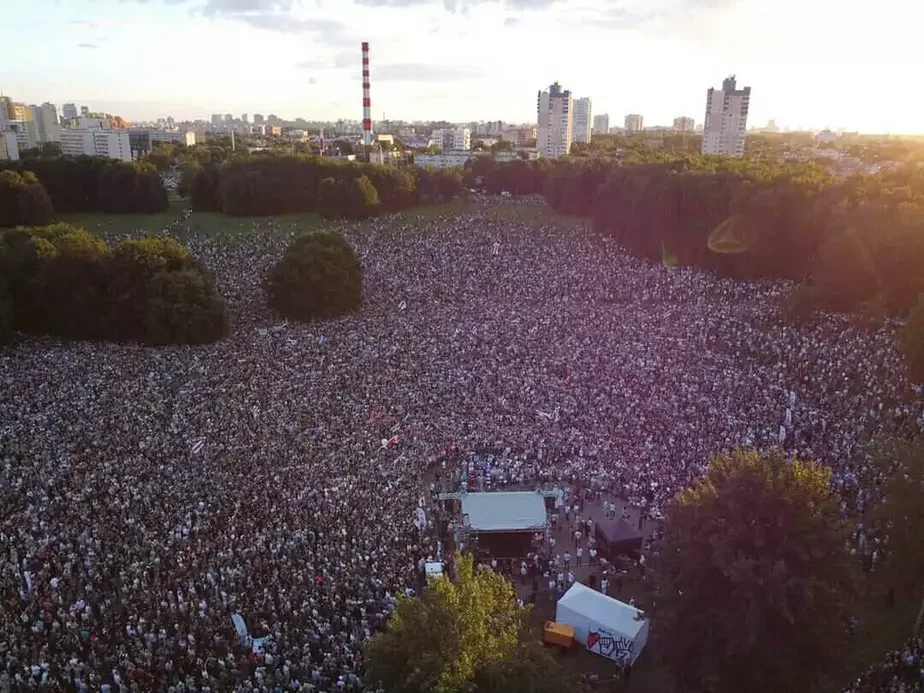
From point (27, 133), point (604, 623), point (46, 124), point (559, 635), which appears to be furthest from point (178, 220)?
point (46, 124)

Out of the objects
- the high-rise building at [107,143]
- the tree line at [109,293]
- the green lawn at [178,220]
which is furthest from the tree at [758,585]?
the high-rise building at [107,143]

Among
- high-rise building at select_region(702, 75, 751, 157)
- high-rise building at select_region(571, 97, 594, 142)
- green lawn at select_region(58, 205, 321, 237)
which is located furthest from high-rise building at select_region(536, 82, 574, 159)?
green lawn at select_region(58, 205, 321, 237)

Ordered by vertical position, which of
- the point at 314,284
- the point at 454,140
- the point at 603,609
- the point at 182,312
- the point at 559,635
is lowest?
the point at 559,635

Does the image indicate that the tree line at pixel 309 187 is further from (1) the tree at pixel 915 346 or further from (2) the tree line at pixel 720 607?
(2) the tree line at pixel 720 607

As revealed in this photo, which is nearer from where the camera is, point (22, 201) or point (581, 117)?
point (22, 201)

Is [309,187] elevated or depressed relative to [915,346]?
elevated

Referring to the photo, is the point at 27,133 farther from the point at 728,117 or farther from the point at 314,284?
the point at 314,284

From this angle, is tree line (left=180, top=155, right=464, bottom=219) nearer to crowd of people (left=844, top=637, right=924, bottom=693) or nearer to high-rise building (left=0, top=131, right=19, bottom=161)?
high-rise building (left=0, top=131, right=19, bottom=161)
